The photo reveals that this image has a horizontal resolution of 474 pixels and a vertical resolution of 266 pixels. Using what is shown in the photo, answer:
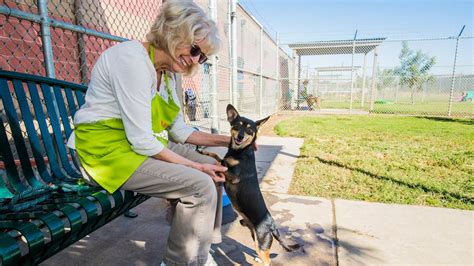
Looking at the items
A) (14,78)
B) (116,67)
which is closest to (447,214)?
(116,67)

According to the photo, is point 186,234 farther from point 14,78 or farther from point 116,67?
point 14,78

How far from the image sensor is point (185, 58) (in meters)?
1.87

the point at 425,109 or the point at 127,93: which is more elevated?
the point at 127,93

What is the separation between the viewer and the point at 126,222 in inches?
111

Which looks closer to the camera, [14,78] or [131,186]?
[131,186]

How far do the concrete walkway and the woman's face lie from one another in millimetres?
1435

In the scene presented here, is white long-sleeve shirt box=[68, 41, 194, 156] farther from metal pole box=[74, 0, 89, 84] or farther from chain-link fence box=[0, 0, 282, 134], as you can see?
metal pole box=[74, 0, 89, 84]

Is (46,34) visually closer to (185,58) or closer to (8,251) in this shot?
(185,58)


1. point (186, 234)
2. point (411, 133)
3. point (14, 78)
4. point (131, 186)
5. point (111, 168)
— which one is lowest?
point (411, 133)

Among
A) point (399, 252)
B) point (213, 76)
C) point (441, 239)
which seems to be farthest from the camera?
point (213, 76)

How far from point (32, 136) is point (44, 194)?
0.50m

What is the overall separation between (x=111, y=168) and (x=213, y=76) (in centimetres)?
343

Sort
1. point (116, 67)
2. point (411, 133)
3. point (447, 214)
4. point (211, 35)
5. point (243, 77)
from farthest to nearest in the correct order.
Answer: point (243, 77), point (411, 133), point (447, 214), point (211, 35), point (116, 67)

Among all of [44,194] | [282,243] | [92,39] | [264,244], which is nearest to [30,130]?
[44,194]
